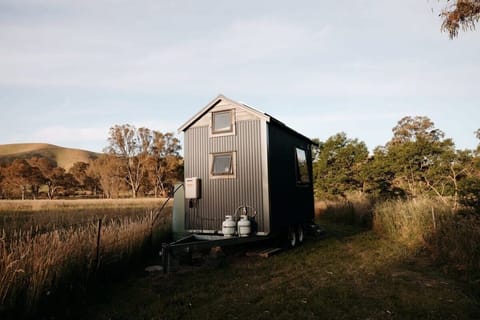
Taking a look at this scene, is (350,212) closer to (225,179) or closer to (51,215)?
(225,179)

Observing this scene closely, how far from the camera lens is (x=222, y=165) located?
9.89m

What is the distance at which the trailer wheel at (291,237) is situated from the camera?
1044 centimetres

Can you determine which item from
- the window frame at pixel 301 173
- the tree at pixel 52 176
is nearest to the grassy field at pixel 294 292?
the window frame at pixel 301 173

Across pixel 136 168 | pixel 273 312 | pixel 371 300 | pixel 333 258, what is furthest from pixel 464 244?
pixel 136 168

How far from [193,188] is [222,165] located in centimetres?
117

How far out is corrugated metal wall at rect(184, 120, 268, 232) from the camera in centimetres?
930

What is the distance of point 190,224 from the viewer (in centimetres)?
1020

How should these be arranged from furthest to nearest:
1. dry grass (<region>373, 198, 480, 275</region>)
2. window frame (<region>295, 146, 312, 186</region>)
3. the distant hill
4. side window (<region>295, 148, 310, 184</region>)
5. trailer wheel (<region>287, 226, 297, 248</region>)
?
the distant hill, side window (<region>295, 148, 310, 184</region>), window frame (<region>295, 146, 312, 186</region>), trailer wheel (<region>287, 226, 297, 248</region>), dry grass (<region>373, 198, 480, 275</region>)

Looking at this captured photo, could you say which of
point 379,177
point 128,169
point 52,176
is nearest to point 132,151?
point 128,169

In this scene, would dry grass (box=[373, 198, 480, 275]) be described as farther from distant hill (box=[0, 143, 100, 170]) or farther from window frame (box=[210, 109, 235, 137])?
distant hill (box=[0, 143, 100, 170])

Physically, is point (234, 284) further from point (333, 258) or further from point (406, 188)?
point (406, 188)

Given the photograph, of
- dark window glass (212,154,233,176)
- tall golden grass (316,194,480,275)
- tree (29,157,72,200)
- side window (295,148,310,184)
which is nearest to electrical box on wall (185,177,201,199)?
dark window glass (212,154,233,176)

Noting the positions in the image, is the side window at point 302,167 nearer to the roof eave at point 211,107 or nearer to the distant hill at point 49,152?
the roof eave at point 211,107

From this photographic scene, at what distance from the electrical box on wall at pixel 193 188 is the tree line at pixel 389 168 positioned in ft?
37.0
